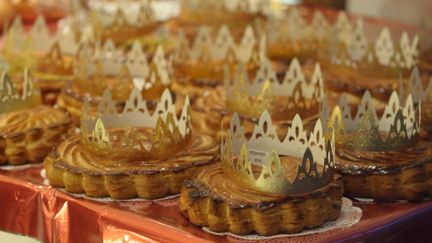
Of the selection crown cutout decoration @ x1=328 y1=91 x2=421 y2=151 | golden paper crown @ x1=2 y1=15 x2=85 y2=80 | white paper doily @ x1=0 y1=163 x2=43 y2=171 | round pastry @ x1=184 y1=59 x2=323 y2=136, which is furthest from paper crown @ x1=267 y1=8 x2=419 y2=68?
white paper doily @ x1=0 y1=163 x2=43 y2=171

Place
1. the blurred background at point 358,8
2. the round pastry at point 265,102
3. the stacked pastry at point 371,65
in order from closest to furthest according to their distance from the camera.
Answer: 1. the round pastry at point 265,102
2. the stacked pastry at point 371,65
3. the blurred background at point 358,8

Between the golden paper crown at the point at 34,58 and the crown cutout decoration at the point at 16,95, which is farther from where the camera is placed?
the golden paper crown at the point at 34,58

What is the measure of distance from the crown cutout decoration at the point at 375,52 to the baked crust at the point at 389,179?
0.96 m

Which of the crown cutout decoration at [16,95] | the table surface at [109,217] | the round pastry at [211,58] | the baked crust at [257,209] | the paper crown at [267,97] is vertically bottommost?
the table surface at [109,217]

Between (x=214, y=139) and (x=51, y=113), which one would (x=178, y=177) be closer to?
(x=214, y=139)

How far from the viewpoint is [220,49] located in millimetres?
3496

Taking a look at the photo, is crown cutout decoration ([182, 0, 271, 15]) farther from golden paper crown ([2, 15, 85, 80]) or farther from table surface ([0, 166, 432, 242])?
table surface ([0, 166, 432, 242])

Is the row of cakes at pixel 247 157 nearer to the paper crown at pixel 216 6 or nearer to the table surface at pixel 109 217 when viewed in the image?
the table surface at pixel 109 217

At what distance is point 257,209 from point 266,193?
0.24 ft

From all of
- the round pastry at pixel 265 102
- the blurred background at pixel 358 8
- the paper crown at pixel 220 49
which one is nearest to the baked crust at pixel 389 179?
the round pastry at pixel 265 102

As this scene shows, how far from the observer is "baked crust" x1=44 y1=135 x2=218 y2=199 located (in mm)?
2191

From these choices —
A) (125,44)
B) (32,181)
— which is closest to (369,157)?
(32,181)

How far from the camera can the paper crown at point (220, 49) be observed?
10.9ft

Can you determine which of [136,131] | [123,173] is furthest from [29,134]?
[123,173]
